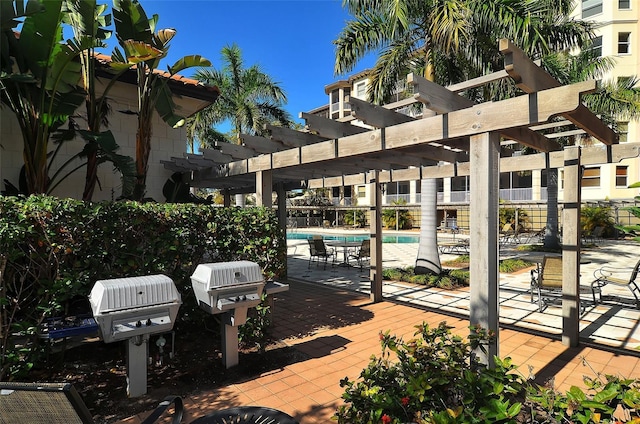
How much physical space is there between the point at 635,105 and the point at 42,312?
2022cm

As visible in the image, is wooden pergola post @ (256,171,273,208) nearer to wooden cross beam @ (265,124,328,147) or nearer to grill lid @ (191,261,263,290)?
wooden cross beam @ (265,124,328,147)

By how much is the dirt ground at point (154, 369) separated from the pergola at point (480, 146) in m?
2.49

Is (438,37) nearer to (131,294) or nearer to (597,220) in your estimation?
(131,294)

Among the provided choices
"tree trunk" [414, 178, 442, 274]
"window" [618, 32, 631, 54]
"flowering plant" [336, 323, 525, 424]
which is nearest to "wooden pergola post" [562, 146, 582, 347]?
"flowering plant" [336, 323, 525, 424]

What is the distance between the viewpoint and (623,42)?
26359 mm

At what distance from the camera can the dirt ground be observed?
3488 millimetres

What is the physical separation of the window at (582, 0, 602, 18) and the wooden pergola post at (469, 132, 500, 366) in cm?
3450

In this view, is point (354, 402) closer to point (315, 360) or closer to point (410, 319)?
point (315, 360)

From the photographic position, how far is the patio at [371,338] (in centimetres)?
360

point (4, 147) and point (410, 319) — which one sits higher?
point (4, 147)

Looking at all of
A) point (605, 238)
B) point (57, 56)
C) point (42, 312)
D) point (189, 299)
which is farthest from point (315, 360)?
point (605, 238)

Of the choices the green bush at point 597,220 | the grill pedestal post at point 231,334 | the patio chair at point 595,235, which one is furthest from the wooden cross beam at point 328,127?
the green bush at point 597,220

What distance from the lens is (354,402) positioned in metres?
2.26

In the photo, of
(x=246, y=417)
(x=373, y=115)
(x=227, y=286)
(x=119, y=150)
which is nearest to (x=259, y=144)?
(x=373, y=115)
